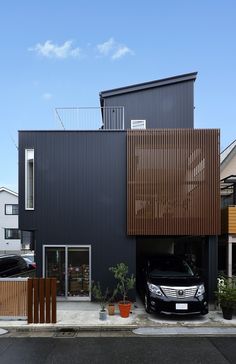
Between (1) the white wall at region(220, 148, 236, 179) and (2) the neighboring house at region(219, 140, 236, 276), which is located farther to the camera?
(1) the white wall at region(220, 148, 236, 179)

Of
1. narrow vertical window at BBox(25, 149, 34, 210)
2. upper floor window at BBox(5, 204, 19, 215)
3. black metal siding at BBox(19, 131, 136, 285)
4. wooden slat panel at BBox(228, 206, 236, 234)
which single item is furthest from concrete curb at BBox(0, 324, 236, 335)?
upper floor window at BBox(5, 204, 19, 215)

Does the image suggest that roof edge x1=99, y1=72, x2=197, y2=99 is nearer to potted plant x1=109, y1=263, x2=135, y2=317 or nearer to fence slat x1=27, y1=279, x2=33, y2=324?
potted plant x1=109, y1=263, x2=135, y2=317

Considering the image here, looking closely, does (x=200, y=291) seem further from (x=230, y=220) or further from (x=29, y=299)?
(x=29, y=299)

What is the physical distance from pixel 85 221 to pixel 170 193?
2.94m

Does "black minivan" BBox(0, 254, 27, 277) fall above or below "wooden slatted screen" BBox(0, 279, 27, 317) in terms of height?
below

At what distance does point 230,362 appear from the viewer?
24.5ft

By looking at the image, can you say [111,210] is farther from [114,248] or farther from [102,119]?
[102,119]

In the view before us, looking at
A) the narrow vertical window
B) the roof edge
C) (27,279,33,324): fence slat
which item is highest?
the roof edge

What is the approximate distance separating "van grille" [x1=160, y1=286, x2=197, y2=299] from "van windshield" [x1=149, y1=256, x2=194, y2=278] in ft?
3.57

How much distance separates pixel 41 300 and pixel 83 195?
4.11 m

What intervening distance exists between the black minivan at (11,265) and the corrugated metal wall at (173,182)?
8601 mm

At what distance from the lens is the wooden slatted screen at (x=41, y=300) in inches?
414

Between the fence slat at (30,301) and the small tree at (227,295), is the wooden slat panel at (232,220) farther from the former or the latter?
the fence slat at (30,301)

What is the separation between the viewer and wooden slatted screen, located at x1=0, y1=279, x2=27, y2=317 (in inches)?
426
